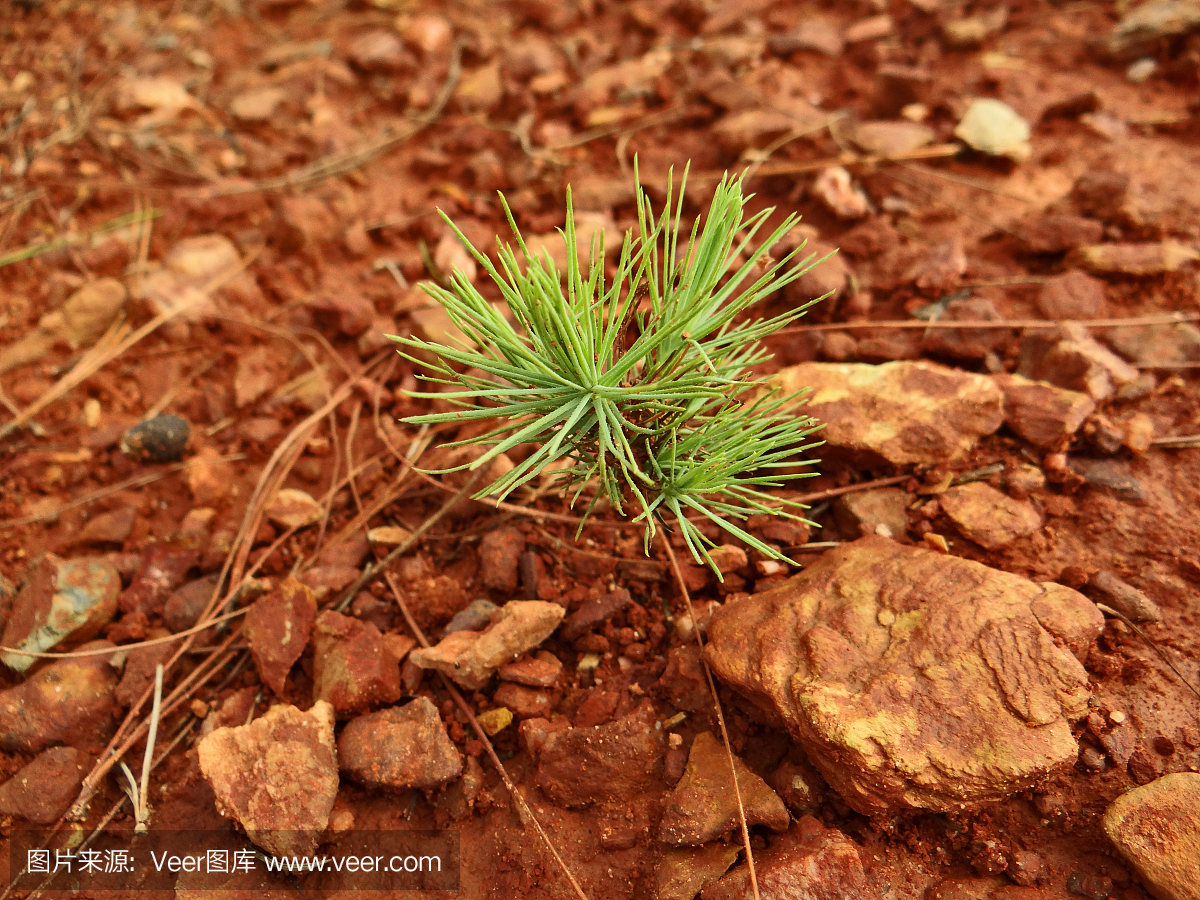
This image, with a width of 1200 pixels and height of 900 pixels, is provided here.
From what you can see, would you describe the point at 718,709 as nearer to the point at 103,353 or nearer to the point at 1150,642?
the point at 1150,642

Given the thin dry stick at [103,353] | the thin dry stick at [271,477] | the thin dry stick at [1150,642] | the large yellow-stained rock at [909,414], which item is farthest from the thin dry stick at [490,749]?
the thin dry stick at [103,353]

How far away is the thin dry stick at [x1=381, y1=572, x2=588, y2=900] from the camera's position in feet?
4.95

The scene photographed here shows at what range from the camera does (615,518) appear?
76.0 inches

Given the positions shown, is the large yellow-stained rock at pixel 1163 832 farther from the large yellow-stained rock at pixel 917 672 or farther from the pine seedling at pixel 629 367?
the pine seedling at pixel 629 367

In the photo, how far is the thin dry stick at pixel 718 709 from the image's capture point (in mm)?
1382

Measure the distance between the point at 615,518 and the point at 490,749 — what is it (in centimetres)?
65

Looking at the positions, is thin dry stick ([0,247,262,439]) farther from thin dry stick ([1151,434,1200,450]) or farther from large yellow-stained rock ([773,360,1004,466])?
thin dry stick ([1151,434,1200,450])

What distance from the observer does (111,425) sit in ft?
7.89

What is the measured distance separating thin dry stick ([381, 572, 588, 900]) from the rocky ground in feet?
0.04

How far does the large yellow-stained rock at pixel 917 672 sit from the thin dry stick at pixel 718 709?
0.06 meters

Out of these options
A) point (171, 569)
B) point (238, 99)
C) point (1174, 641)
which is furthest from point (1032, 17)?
point (171, 569)

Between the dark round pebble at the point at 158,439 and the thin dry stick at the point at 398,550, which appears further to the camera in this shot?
the dark round pebble at the point at 158,439

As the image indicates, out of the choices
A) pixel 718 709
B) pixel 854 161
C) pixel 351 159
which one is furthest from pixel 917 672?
pixel 351 159

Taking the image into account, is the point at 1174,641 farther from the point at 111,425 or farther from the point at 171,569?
the point at 111,425
